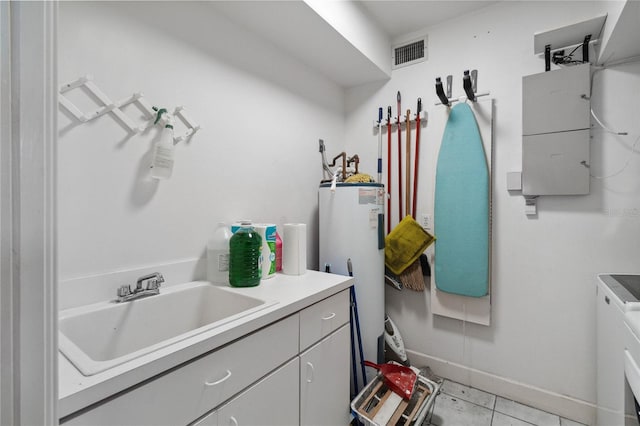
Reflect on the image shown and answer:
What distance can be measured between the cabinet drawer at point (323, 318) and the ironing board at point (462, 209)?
0.90m

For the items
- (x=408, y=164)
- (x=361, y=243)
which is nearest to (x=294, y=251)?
(x=361, y=243)

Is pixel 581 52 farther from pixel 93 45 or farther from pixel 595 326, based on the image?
pixel 93 45

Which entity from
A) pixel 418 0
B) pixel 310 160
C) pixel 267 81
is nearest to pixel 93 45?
pixel 267 81

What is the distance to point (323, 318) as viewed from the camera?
1345 mm

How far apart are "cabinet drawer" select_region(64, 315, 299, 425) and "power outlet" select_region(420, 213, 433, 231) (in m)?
1.41

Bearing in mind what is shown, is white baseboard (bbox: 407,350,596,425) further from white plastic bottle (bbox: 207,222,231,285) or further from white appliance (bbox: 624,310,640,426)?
white plastic bottle (bbox: 207,222,231,285)

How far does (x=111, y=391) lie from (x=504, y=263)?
2123 millimetres

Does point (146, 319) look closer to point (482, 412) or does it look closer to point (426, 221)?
point (426, 221)

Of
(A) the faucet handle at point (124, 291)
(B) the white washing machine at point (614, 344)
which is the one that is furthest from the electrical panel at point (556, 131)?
(A) the faucet handle at point (124, 291)

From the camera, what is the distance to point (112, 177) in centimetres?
115

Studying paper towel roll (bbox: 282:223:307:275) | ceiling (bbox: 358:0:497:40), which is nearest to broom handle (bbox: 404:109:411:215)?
ceiling (bbox: 358:0:497:40)

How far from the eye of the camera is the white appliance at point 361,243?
1862 millimetres

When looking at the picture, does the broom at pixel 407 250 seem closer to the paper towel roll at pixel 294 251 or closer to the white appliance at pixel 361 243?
the white appliance at pixel 361 243

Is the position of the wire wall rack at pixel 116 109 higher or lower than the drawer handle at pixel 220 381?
higher
